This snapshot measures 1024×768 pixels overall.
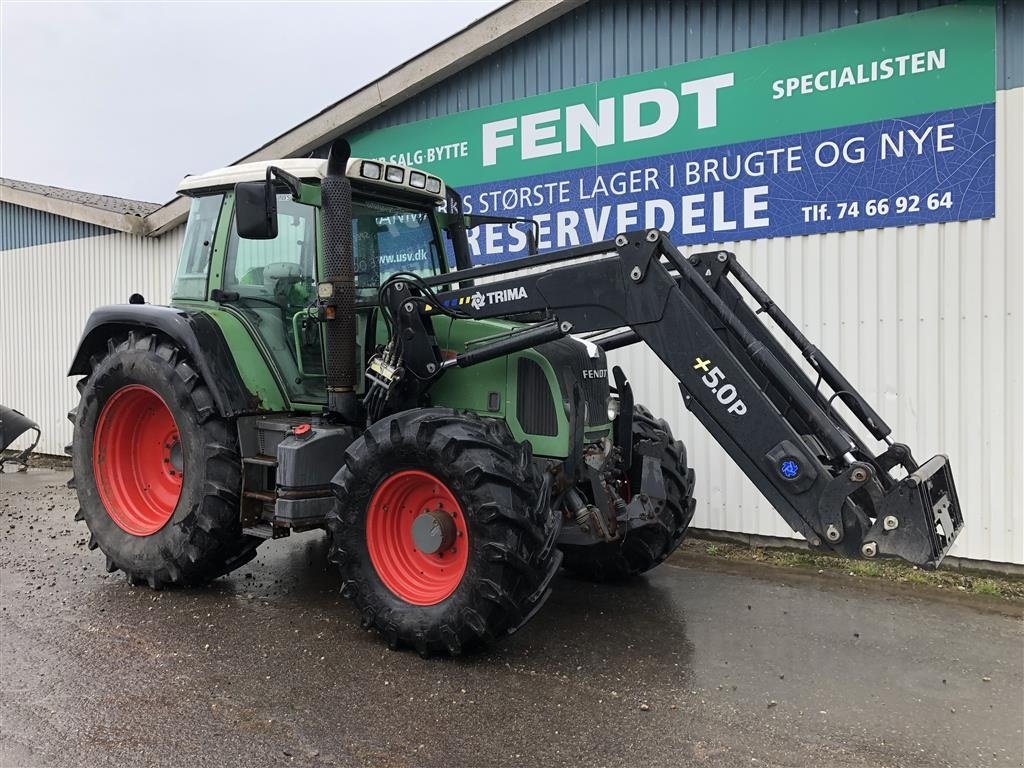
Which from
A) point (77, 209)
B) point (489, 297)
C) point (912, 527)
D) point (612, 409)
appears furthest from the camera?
point (77, 209)

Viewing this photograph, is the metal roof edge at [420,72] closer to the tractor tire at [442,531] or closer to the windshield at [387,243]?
the windshield at [387,243]

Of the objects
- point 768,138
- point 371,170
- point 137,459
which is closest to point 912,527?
point 371,170

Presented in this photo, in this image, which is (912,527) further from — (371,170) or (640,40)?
(640,40)

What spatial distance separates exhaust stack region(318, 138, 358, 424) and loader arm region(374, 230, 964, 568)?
27 centimetres

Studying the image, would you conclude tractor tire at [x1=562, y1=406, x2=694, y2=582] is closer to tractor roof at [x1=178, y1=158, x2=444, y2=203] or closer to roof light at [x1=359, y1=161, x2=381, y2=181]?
tractor roof at [x1=178, y1=158, x2=444, y2=203]

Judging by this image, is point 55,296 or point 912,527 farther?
point 55,296

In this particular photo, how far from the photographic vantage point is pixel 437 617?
4113mm

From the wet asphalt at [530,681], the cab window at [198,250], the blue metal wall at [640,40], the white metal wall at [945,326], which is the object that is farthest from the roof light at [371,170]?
the white metal wall at [945,326]

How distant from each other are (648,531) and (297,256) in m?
2.83

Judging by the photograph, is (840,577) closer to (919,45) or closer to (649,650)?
(649,650)

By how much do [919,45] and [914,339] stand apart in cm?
205

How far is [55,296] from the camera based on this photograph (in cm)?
1182

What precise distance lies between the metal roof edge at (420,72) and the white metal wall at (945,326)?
288 cm

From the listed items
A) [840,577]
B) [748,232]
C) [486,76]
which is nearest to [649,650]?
[840,577]
